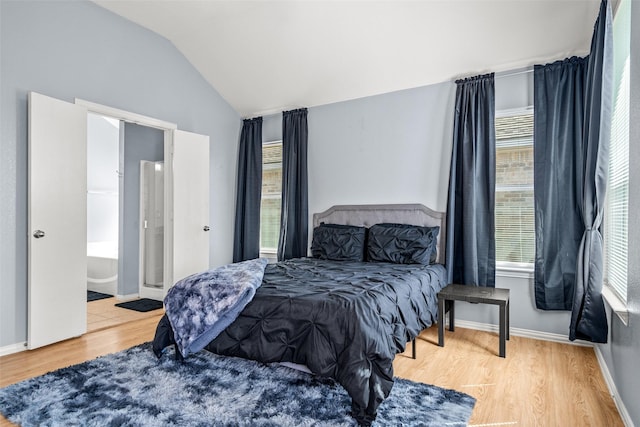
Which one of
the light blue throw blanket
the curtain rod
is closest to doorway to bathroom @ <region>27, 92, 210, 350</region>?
the light blue throw blanket

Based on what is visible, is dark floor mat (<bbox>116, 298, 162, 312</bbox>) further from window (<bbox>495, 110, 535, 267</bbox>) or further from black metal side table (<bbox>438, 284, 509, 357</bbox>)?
window (<bbox>495, 110, 535, 267</bbox>)

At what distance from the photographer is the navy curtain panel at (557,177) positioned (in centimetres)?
312

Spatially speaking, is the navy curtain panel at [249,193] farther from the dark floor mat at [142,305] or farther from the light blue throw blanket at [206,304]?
the light blue throw blanket at [206,304]

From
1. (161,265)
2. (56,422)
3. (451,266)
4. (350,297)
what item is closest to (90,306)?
(161,265)

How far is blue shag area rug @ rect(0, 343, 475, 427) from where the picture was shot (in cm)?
191

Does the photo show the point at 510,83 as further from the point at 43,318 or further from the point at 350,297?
the point at 43,318

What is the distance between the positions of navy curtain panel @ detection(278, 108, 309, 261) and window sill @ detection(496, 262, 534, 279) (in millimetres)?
2207

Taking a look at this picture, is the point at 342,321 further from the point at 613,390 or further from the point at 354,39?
the point at 354,39

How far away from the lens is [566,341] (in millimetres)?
3172

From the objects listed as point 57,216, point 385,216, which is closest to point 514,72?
point 385,216

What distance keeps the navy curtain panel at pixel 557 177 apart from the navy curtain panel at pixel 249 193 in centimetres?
332

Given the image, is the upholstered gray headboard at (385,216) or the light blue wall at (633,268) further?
the upholstered gray headboard at (385,216)

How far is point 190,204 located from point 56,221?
153cm

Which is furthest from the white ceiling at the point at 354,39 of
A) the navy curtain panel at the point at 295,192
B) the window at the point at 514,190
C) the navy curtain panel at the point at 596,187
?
the navy curtain panel at the point at 596,187
